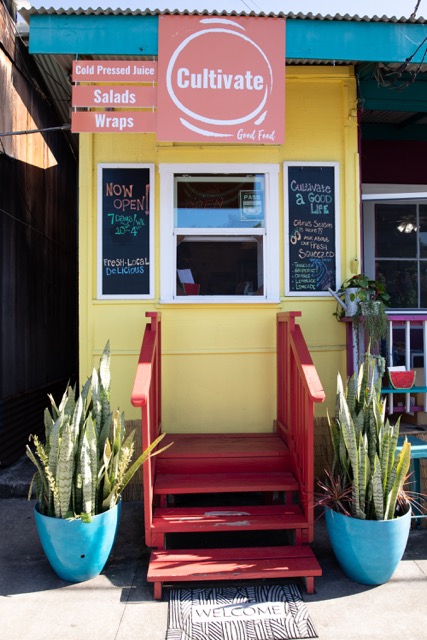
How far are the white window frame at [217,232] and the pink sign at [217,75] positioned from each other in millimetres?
657

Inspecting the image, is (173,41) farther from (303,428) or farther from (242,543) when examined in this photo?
(242,543)

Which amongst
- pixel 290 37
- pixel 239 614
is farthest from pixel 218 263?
pixel 239 614

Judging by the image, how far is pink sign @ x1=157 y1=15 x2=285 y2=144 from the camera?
13.5ft

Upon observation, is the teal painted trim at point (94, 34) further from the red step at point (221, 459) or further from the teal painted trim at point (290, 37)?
the red step at point (221, 459)

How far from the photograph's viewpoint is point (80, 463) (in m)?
3.25

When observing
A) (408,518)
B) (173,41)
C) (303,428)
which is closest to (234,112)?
(173,41)

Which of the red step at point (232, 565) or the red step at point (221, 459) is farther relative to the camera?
the red step at point (221, 459)

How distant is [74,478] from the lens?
3326 mm

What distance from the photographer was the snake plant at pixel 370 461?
3.29 meters

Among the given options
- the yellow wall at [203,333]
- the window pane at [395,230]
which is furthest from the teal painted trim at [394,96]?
the window pane at [395,230]

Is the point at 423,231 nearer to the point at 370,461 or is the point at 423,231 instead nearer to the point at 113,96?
the point at 370,461

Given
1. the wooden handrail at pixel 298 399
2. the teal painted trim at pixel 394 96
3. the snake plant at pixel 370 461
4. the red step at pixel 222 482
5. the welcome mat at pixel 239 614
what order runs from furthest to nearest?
the teal painted trim at pixel 394 96 < the red step at pixel 222 482 < the wooden handrail at pixel 298 399 < the snake plant at pixel 370 461 < the welcome mat at pixel 239 614

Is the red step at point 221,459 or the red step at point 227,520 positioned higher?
the red step at point 221,459

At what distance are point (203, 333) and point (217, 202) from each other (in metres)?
1.25
